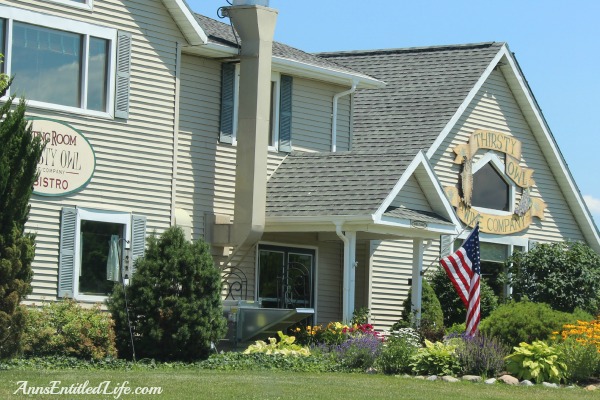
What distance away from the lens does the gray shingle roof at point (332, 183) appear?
2483cm

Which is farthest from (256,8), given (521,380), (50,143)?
(521,380)

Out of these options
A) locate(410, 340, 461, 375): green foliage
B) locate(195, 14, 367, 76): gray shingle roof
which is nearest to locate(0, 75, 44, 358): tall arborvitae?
locate(410, 340, 461, 375): green foliage

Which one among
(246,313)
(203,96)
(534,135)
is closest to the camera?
(246,313)

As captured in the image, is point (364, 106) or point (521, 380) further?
point (364, 106)

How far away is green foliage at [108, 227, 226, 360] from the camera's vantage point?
68.0ft

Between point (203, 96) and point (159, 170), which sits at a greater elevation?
point (203, 96)

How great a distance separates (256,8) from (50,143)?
5463 mm

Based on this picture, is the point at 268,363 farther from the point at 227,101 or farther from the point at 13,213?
the point at 227,101

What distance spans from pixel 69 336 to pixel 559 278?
45.3ft

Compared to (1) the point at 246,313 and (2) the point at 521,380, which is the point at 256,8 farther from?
(2) the point at 521,380

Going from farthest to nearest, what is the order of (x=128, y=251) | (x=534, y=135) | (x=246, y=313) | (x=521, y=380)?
(x=534, y=135)
(x=246, y=313)
(x=128, y=251)
(x=521, y=380)

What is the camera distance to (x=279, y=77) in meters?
26.7

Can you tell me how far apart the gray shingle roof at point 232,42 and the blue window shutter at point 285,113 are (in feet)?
1.89

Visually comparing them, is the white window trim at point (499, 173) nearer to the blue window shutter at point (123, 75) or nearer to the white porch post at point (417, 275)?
the white porch post at point (417, 275)
